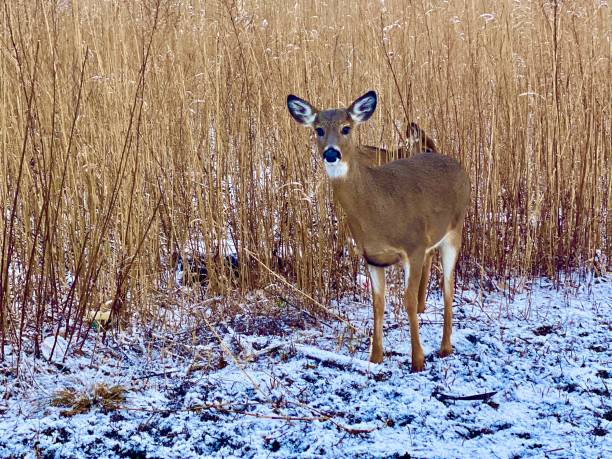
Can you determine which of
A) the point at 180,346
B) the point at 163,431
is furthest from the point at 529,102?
the point at 163,431

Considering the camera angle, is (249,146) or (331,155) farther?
(249,146)

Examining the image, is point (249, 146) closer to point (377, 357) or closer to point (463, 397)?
point (377, 357)

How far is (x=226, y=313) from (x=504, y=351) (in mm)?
1495

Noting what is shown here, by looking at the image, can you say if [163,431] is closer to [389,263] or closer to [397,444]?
[397,444]

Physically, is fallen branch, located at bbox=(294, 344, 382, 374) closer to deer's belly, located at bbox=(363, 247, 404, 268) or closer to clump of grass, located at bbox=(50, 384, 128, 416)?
deer's belly, located at bbox=(363, 247, 404, 268)

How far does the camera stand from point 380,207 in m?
3.47

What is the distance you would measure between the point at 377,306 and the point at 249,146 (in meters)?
1.54

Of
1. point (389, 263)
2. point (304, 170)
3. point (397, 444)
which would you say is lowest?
point (397, 444)

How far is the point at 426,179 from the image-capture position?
379cm

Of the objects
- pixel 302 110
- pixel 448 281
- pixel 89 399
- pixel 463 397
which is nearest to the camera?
pixel 89 399

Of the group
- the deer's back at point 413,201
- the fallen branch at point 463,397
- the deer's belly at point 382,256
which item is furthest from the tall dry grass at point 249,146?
the fallen branch at point 463,397

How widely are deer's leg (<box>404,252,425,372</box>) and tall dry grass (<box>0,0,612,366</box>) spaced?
100 cm

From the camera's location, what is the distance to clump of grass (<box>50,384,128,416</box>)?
3.11 metres

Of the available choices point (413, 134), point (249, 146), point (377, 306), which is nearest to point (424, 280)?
point (377, 306)
